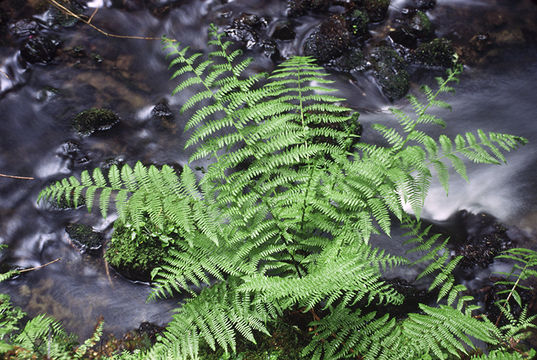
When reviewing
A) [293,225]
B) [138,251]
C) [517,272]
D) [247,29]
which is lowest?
[138,251]

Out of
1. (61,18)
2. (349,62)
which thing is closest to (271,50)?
(349,62)

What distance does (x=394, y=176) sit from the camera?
8.68 ft

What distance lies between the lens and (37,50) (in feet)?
21.4

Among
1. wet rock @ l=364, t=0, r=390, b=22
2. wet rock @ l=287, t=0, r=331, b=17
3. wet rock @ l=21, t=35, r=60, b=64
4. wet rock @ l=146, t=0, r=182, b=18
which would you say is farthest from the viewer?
wet rock @ l=146, t=0, r=182, b=18

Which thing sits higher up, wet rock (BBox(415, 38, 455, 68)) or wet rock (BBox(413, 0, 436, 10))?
wet rock (BBox(413, 0, 436, 10))

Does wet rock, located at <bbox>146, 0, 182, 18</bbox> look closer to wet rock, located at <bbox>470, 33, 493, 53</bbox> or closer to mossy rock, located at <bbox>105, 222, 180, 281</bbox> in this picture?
mossy rock, located at <bbox>105, 222, 180, 281</bbox>

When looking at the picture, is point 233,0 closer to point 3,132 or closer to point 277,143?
point 3,132

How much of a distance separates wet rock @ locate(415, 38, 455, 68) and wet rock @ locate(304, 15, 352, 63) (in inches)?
55.7

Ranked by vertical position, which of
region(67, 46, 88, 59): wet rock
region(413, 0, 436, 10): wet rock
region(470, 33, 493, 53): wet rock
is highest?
region(413, 0, 436, 10): wet rock

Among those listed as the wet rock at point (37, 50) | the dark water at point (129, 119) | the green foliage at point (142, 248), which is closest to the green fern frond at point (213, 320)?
the green foliage at point (142, 248)

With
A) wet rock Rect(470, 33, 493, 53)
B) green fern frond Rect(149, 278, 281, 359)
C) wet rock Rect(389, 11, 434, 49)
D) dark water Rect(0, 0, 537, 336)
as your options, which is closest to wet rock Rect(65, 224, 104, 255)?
dark water Rect(0, 0, 537, 336)

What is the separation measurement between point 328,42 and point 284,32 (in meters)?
0.98

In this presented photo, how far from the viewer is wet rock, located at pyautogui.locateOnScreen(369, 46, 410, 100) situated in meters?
6.28

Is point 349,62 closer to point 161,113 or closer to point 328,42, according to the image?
point 328,42
